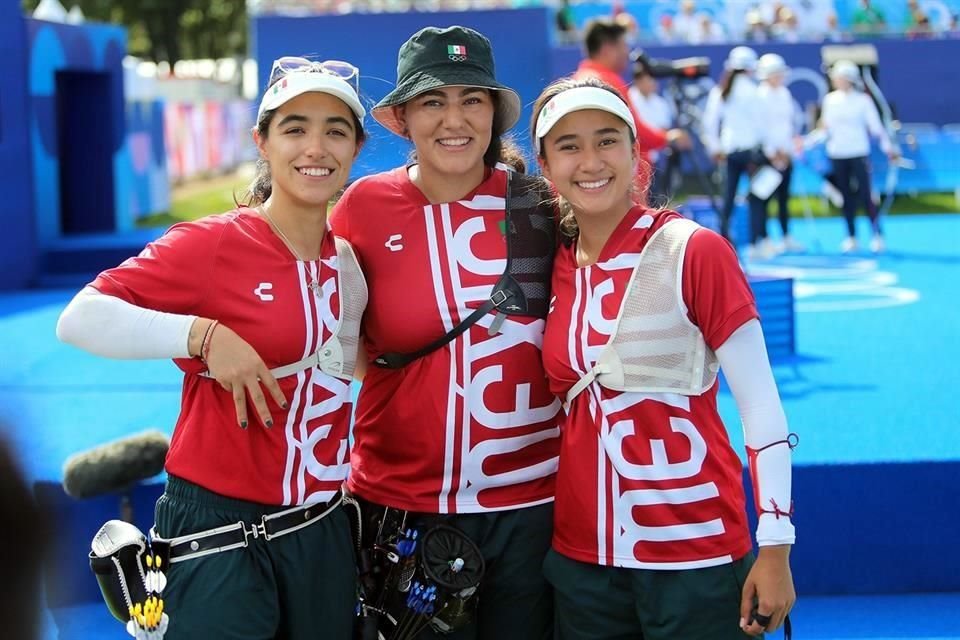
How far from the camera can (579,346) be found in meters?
2.47

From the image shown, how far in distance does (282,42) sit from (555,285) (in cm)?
791

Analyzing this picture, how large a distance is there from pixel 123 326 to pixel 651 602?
120 centimetres

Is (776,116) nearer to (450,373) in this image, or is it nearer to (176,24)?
(450,373)

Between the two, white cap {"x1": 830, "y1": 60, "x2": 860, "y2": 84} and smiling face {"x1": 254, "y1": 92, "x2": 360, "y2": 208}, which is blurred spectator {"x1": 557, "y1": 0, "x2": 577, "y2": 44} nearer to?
white cap {"x1": 830, "y1": 60, "x2": 860, "y2": 84}

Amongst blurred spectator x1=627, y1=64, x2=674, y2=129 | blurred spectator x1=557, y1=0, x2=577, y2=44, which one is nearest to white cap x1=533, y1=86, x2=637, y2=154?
blurred spectator x1=627, y1=64, x2=674, y2=129

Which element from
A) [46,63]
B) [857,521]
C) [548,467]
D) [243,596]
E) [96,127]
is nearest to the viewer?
[243,596]

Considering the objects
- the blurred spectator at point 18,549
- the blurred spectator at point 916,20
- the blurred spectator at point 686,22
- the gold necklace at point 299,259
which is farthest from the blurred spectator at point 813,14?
the blurred spectator at point 18,549

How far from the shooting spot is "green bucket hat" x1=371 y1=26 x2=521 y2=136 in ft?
8.80

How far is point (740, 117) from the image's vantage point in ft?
36.9

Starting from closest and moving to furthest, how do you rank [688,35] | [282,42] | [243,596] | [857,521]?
[243,596], [857,521], [282,42], [688,35]

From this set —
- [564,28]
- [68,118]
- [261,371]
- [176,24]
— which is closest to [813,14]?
[564,28]

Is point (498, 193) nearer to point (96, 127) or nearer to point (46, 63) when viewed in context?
point (46, 63)

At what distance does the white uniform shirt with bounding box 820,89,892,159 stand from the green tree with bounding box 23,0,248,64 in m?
28.2

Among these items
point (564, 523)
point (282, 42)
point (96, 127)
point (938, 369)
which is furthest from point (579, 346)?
point (96, 127)
